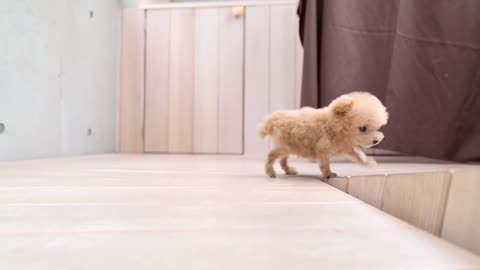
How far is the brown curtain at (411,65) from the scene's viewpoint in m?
1.45

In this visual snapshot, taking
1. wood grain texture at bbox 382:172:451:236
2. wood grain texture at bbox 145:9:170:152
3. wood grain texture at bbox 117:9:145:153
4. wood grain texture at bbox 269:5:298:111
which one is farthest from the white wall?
wood grain texture at bbox 382:172:451:236

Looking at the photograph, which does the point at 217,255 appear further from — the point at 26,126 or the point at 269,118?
the point at 26,126

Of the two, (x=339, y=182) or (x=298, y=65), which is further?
(x=298, y=65)

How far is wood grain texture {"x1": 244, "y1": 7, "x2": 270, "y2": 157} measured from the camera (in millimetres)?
2137

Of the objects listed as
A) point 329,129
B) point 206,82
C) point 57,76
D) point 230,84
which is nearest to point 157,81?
point 206,82

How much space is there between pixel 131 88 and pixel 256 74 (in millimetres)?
719

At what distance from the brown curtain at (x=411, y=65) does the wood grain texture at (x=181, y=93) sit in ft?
2.79

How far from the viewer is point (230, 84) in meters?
2.20

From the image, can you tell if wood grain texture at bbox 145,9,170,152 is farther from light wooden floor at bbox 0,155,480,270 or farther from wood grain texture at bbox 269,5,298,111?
light wooden floor at bbox 0,155,480,270

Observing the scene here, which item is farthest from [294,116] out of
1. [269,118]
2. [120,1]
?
[120,1]

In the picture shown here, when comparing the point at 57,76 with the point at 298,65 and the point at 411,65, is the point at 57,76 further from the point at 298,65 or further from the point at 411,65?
the point at 411,65

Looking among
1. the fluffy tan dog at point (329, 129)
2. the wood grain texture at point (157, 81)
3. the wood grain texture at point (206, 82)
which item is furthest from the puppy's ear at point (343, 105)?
the wood grain texture at point (157, 81)

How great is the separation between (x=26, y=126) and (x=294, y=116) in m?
1.05

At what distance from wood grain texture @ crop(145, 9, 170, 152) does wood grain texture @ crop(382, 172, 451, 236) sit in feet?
5.73
